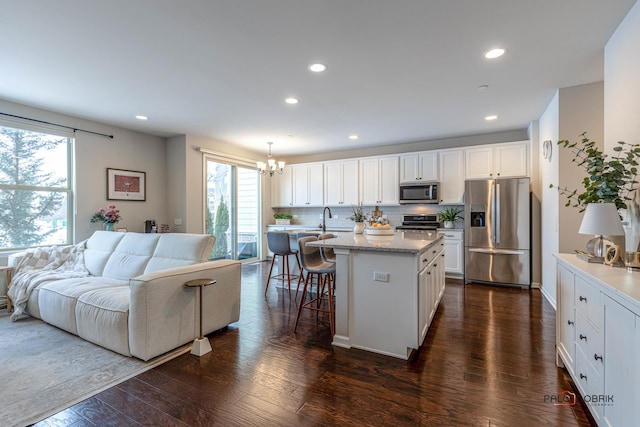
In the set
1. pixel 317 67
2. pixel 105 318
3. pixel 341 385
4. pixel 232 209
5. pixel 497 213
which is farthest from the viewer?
pixel 232 209

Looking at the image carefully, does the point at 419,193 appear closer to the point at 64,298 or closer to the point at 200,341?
the point at 200,341

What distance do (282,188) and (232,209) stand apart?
1.43m

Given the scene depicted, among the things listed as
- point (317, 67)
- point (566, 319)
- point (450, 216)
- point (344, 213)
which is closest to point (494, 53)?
point (317, 67)

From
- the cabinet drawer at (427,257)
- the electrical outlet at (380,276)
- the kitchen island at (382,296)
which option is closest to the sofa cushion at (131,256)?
the kitchen island at (382,296)

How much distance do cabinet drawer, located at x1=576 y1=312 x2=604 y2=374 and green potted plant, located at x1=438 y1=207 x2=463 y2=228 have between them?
3793mm

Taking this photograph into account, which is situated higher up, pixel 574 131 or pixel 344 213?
pixel 574 131

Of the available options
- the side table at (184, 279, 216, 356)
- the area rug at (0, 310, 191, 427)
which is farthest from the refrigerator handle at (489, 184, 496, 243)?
the area rug at (0, 310, 191, 427)

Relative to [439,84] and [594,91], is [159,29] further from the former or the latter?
[594,91]

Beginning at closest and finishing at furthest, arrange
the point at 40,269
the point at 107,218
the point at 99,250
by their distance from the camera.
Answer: the point at 40,269 < the point at 99,250 < the point at 107,218

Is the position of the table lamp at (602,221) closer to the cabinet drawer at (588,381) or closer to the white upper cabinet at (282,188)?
the cabinet drawer at (588,381)

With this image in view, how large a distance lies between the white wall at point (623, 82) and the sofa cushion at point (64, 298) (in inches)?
185

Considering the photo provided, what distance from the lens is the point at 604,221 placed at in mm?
1909

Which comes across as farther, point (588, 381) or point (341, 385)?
point (341, 385)

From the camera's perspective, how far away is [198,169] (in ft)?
18.7
